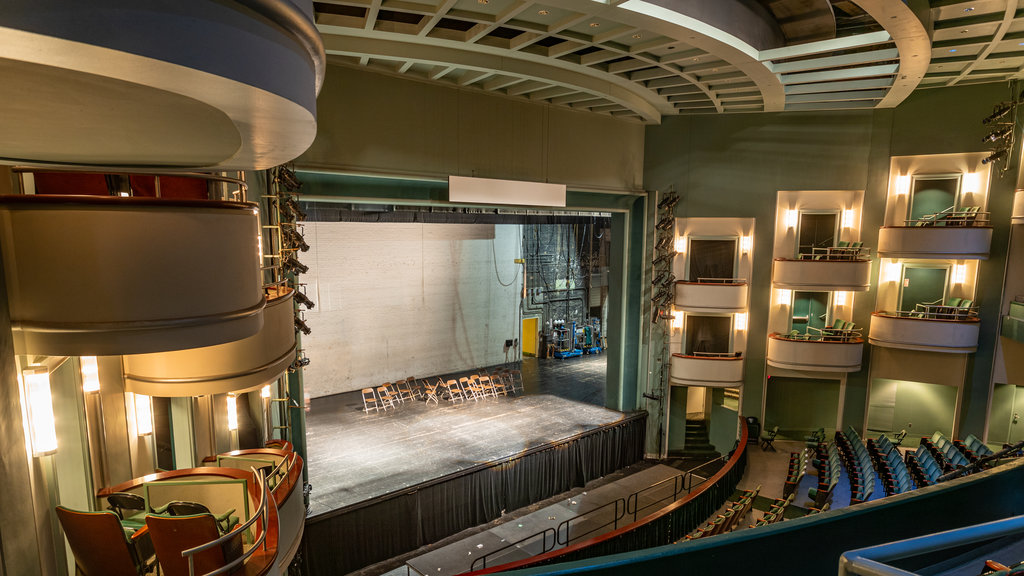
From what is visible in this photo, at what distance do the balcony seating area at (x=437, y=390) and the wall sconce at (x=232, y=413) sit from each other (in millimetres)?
8170

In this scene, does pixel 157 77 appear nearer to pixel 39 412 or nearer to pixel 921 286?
pixel 39 412

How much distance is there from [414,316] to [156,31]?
17504mm

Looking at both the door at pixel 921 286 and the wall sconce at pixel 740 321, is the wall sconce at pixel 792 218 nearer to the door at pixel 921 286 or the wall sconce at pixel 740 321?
the wall sconce at pixel 740 321

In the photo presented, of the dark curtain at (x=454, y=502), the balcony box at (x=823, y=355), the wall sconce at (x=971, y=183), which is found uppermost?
the wall sconce at (x=971, y=183)

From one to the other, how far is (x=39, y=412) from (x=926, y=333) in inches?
620

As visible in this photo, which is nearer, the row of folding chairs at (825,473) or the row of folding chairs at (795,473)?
the row of folding chairs at (825,473)

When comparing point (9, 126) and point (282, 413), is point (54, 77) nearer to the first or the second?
point (9, 126)

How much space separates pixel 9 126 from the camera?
8.18 ft

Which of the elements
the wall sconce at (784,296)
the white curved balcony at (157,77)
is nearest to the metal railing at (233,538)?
the white curved balcony at (157,77)

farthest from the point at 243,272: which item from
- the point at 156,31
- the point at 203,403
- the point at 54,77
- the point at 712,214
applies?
the point at 712,214

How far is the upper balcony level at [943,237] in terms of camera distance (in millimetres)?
12281

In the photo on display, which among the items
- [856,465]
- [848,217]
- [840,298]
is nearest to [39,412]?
[856,465]

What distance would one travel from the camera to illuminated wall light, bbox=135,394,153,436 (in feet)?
20.0

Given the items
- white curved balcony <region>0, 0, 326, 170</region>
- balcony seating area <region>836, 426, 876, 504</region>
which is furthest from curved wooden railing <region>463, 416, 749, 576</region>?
white curved balcony <region>0, 0, 326, 170</region>
